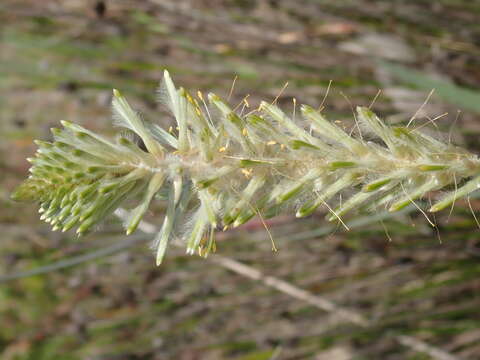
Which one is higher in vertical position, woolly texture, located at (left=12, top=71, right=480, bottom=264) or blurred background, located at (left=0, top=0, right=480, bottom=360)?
woolly texture, located at (left=12, top=71, right=480, bottom=264)

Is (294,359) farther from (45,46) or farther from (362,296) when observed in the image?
(45,46)

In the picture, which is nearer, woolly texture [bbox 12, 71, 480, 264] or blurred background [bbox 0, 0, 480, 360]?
woolly texture [bbox 12, 71, 480, 264]

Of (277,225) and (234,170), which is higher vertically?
(234,170)

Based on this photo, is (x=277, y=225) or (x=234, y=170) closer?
(x=234, y=170)

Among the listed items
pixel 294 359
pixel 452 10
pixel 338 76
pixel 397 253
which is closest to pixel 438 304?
pixel 397 253
